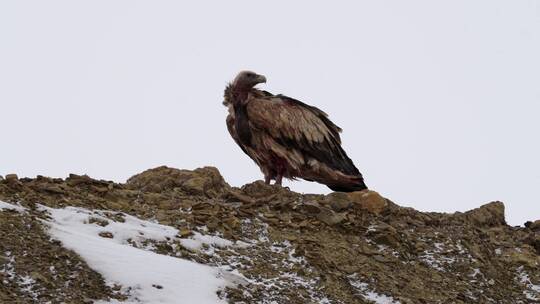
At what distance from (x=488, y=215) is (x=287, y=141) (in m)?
3.39

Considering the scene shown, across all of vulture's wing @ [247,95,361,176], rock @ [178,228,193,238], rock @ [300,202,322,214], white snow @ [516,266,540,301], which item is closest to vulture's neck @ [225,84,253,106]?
vulture's wing @ [247,95,361,176]

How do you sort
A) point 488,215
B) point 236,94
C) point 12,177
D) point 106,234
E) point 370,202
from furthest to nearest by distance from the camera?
point 236,94 → point 488,215 → point 370,202 → point 12,177 → point 106,234

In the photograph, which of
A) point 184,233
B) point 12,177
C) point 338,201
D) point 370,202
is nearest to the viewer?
point 184,233

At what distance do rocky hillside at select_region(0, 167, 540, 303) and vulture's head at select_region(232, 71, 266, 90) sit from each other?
8.84 feet

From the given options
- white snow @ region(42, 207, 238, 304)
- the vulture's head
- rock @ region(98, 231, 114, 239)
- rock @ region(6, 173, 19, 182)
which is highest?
the vulture's head

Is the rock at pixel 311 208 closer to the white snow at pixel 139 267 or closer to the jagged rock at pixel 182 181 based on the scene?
the jagged rock at pixel 182 181

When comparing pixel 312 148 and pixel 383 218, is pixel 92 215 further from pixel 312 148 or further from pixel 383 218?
pixel 312 148

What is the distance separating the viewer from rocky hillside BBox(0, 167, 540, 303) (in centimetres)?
825

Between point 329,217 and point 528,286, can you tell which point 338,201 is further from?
point 528,286

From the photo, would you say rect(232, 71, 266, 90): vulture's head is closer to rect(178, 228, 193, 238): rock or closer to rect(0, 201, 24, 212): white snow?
rect(178, 228, 193, 238): rock

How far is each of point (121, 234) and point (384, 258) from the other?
3.00 meters

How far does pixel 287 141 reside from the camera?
1451 centimetres

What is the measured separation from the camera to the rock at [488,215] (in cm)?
1276

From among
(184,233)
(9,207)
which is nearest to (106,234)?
(184,233)
